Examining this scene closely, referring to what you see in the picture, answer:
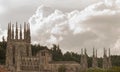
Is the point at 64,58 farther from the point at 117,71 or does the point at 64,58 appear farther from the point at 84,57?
the point at 117,71

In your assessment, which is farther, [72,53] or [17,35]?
[72,53]

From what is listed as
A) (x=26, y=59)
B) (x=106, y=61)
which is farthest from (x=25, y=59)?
(x=106, y=61)

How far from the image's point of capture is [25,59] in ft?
459

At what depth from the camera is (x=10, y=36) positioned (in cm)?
14288

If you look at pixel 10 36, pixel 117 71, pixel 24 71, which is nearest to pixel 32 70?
pixel 24 71

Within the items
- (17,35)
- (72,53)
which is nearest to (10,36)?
(17,35)

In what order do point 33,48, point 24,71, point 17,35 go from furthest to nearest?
point 33,48
point 17,35
point 24,71

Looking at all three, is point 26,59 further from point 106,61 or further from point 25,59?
point 106,61

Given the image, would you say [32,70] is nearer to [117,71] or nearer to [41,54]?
[41,54]

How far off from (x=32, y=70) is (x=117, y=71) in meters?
31.7

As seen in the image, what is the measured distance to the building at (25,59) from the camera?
137 metres

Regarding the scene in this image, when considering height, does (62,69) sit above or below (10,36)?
below

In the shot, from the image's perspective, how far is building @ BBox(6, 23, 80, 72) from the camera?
13738 cm

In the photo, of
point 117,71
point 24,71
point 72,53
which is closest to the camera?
point 117,71
